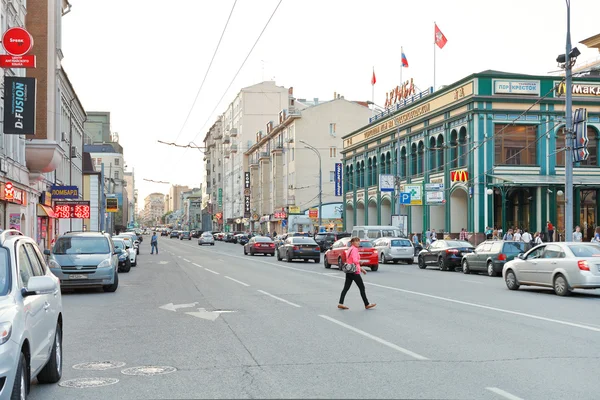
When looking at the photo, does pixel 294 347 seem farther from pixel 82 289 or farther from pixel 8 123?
pixel 8 123

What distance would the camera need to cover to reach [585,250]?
18719 millimetres

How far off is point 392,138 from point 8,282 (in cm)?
5307

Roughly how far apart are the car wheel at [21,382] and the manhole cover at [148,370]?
213 cm

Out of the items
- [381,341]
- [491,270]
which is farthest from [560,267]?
[381,341]

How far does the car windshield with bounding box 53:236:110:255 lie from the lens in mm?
20078

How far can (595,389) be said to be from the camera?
7.40m

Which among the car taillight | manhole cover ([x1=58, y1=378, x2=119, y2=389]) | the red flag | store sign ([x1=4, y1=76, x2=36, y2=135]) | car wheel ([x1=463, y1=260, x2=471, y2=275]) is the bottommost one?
car wheel ([x1=463, y1=260, x2=471, y2=275])

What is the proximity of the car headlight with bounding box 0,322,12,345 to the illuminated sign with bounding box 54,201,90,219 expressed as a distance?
1618 inches

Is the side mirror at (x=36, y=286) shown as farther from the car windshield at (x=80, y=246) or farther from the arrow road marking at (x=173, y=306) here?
the car windshield at (x=80, y=246)

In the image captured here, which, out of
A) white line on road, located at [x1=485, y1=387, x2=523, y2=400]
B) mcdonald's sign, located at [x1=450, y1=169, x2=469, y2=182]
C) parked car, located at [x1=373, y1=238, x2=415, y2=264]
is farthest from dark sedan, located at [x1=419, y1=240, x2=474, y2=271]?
white line on road, located at [x1=485, y1=387, x2=523, y2=400]

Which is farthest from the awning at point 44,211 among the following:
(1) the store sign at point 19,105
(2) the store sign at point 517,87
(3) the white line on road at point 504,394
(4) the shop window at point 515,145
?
(3) the white line on road at point 504,394

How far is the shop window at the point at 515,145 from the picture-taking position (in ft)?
Result: 147

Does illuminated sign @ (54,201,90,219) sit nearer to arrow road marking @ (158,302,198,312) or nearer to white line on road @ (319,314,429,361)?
arrow road marking @ (158,302,198,312)

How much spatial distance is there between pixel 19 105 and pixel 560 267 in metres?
21.7
